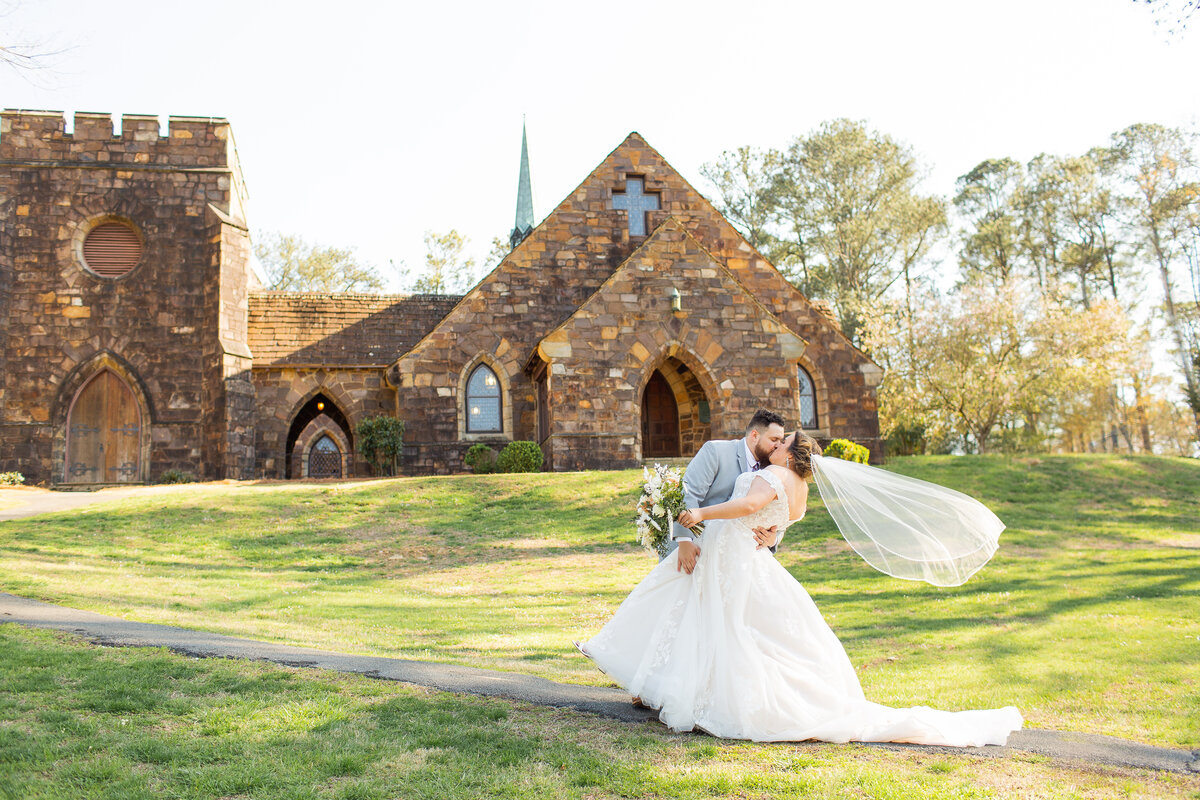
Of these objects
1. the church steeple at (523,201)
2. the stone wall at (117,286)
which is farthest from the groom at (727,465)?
the church steeple at (523,201)

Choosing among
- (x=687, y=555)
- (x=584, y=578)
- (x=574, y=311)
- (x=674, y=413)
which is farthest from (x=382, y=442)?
(x=687, y=555)

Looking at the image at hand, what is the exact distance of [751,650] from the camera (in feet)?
19.4

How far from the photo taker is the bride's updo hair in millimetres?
6430

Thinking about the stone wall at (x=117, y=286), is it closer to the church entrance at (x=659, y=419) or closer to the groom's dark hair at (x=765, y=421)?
the church entrance at (x=659, y=419)

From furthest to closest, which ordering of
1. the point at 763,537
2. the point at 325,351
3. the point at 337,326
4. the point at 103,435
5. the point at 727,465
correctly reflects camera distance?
the point at 337,326 → the point at 325,351 → the point at 103,435 → the point at 727,465 → the point at 763,537

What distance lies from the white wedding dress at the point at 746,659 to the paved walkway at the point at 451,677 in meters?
0.25

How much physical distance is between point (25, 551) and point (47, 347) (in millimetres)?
11834

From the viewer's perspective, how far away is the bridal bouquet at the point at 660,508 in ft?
21.9

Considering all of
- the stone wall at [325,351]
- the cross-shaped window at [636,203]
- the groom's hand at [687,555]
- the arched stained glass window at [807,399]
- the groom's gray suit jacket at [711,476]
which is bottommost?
the groom's hand at [687,555]

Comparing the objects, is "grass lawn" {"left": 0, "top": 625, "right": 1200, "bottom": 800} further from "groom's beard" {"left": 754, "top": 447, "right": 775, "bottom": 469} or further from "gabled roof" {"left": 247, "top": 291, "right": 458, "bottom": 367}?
"gabled roof" {"left": 247, "top": 291, "right": 458, "bottom": 367}

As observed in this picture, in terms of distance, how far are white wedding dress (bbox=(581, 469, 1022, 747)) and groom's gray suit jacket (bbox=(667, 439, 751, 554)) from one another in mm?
178

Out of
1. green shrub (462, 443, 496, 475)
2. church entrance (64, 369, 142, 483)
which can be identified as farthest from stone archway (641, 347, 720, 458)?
church entrance (64, 369, 142, 483)

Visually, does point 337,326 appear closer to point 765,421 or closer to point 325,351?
point 325,351

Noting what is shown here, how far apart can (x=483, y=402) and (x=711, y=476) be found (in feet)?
57.1
